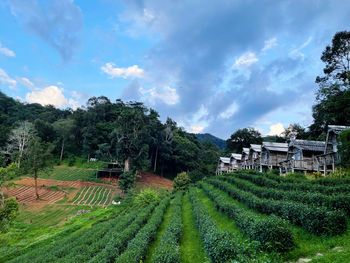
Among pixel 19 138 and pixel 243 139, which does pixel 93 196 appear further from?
pixel 243 139

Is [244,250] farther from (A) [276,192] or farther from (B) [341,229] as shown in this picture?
(A) [276,192]

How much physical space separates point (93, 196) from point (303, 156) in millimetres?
40525

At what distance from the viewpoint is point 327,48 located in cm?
3484

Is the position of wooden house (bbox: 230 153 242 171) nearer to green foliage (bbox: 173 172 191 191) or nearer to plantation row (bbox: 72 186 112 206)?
green foliage (bbox: 173 172 191 191)

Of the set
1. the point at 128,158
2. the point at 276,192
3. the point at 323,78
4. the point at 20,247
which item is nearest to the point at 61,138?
the point at 128,158

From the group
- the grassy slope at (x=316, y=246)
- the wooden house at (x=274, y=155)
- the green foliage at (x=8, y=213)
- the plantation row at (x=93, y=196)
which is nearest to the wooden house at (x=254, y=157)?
the wooden house at (x=274, y=155)

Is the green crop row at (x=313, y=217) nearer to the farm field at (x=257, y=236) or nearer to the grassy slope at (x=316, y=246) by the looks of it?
the farm field at (x=257, y=236)

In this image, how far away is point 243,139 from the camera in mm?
63969

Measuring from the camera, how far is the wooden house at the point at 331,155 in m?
21.0

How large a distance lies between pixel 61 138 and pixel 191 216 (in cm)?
6894

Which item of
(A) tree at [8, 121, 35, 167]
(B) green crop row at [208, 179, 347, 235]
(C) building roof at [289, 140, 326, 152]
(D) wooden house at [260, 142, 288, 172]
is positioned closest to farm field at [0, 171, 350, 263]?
(B) green crop row at [208, 179, 347, 235]

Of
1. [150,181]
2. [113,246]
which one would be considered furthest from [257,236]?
[150,181]

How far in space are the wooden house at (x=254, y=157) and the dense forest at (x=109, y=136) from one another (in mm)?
22433

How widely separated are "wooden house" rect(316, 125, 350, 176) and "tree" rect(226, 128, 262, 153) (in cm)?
3844
